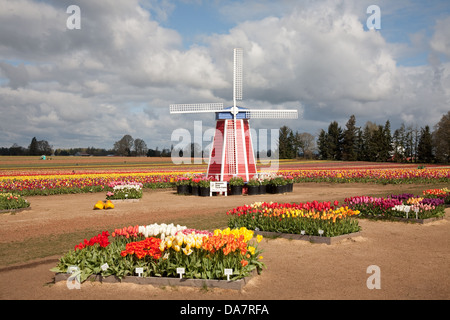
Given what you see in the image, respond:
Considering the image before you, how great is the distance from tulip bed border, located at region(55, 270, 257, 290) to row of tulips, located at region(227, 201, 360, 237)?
3.59 metres

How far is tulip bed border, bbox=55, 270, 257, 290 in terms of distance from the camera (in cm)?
638

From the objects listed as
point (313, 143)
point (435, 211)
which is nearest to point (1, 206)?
point (435, 211)

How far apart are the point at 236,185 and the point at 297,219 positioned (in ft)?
40.1

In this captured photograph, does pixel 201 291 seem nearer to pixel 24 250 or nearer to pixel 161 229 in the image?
pixel 161 229

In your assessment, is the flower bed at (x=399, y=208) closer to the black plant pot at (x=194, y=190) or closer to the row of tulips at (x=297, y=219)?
the row of tulips at (x=297, y=219)

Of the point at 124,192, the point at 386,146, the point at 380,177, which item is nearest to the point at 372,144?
the point at 386,146

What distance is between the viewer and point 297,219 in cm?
1038

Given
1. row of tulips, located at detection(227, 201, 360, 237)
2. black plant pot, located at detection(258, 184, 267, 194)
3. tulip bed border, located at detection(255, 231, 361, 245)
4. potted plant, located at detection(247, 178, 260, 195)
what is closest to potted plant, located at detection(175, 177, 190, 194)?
potted plant, located at detection(247, 178, 260, 195)

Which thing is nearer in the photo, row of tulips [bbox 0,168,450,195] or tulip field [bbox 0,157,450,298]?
tulip field [bbox 0,157,450,298]

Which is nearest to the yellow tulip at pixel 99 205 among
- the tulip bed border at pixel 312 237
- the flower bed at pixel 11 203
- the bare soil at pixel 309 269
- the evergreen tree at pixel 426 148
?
the bare soil at pixel 309 269

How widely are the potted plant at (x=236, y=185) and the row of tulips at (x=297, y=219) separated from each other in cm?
1058

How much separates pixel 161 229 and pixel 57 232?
519 cm

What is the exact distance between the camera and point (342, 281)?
22.1ft

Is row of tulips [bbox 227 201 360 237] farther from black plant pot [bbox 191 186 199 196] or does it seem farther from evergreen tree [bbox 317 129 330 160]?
evergreen tree [bbox 317 129 330 160]
